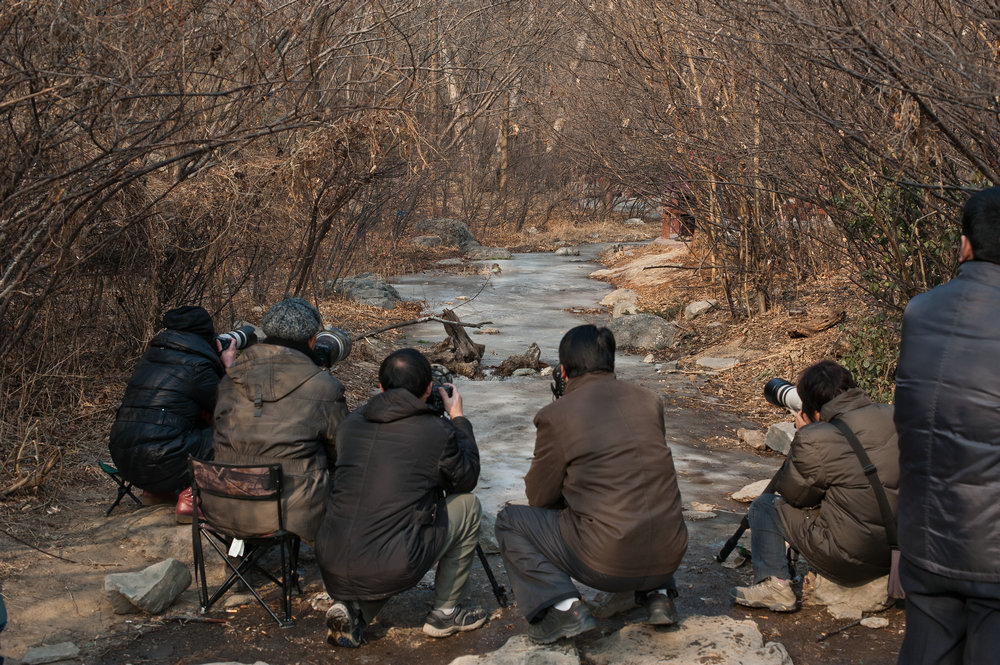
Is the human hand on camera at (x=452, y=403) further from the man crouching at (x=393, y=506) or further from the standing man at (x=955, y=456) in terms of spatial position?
the standing man at (x=955, y=456)

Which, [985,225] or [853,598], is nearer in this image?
[985,225]

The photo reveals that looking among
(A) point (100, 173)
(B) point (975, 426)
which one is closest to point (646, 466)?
(B) point (975, 426)

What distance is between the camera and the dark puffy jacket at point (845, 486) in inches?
143

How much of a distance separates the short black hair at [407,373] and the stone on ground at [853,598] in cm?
195

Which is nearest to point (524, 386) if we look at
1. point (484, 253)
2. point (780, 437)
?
point (780, 437)

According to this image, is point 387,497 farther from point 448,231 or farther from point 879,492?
point 448,231

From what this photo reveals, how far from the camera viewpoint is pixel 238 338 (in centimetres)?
541

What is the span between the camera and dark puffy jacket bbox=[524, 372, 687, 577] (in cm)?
339

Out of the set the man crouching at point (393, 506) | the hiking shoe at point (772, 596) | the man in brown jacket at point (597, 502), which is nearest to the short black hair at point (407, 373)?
the man crouching at point (393, 506)

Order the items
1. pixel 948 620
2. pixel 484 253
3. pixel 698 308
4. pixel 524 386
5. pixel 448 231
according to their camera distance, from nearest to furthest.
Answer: pixel 948 620 < pixel 524 386 < pixel 698 308 < pixel 484 253 < pixel 448 231

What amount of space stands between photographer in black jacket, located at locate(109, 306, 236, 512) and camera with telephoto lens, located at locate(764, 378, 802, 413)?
2874mm

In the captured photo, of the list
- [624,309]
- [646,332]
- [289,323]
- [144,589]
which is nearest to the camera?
[144,589]

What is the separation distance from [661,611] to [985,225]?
1908mm

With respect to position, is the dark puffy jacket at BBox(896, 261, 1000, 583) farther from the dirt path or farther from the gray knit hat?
the gray knit hat
